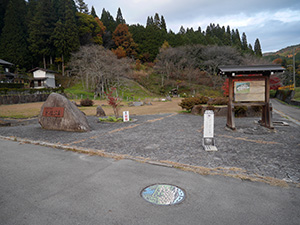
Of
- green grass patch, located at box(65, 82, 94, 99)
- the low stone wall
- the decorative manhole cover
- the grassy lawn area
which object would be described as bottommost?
the decorative manhole cover

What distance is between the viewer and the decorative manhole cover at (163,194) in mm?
2949

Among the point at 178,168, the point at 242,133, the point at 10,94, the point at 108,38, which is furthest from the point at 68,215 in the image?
the point at 108,38

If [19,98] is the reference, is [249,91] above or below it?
above

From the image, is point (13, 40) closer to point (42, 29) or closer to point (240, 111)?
point (42, 29)

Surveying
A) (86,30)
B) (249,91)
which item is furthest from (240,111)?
(86,30)

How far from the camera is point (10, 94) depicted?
2372 centimetres

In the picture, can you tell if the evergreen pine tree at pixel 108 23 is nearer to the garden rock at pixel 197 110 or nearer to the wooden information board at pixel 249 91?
the garden rock at pixel 197 110

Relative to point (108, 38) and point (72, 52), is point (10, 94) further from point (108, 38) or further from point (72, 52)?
point (108, 38)

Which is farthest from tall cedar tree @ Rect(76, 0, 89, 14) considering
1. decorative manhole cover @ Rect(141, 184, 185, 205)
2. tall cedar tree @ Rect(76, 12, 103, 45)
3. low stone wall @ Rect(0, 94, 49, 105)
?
decorative manhole cover @ Rect(141, 184, 185, 205)

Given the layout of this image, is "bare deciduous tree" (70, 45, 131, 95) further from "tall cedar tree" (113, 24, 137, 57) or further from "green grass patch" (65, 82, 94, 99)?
"tall cedar tree" (113, 24, 137, 57)

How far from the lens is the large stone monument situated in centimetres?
814

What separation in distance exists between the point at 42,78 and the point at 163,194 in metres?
39.6

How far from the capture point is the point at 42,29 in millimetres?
40062

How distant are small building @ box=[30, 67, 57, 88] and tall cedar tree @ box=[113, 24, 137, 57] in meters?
19.6
